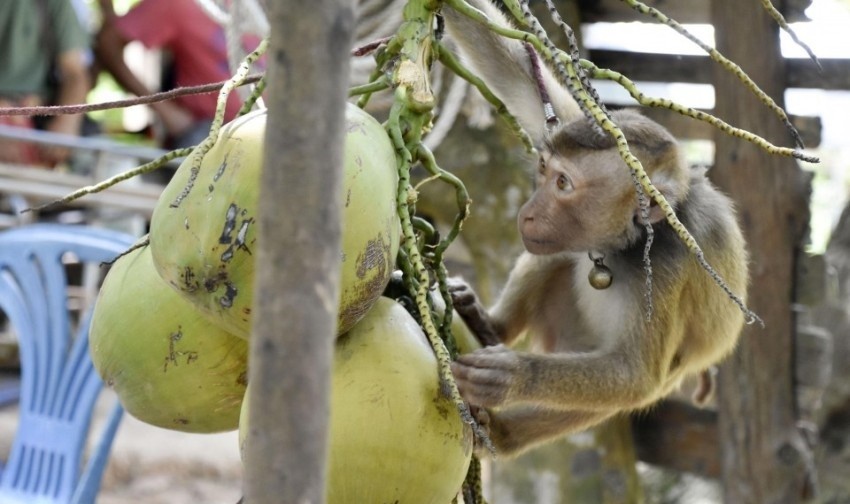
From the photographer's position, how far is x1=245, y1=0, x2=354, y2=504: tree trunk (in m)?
0.77

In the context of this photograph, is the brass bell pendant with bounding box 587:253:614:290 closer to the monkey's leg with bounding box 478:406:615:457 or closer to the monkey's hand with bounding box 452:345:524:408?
the monkey's hand with bounding box 452:345:524:408

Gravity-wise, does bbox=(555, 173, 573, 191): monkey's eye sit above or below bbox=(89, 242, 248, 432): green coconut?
above

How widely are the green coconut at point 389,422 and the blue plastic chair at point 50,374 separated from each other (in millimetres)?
2055

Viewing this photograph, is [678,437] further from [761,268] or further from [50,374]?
[50,374]

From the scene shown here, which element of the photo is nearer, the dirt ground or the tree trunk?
the tree trunk

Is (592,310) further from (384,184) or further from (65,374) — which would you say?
(65,374)

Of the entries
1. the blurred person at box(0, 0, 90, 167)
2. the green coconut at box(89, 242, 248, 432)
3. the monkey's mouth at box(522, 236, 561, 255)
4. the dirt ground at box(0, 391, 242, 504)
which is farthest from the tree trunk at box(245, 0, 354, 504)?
the blurred person at box(0, 0, 90, 167)

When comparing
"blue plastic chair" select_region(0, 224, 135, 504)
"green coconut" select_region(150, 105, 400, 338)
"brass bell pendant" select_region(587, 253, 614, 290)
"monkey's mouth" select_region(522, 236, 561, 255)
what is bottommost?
"blue plastic chair" select_region(0, 224, 135, 504)

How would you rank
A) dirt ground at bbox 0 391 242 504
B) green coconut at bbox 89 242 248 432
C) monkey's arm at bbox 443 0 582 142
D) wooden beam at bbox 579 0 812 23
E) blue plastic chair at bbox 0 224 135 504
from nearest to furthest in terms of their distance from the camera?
green coconut at bbox 89 242 248 432 < monkey's arm at bbox 443 0 582 142 < blue plastic chair at bbox 0 224 135 504 < wooden beam at bbox 579 0 812 23 < dirt ground at bbox 0 391 242 504

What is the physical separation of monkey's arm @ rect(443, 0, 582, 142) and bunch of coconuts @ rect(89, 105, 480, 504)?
1246mm

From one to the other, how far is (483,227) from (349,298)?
293cm

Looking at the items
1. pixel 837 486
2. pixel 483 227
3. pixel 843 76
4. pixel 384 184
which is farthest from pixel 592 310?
pixel 837 486

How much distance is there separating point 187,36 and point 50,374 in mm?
2475

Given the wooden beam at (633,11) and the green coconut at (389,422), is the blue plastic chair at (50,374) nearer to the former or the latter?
the wooden beam at (633,11)
